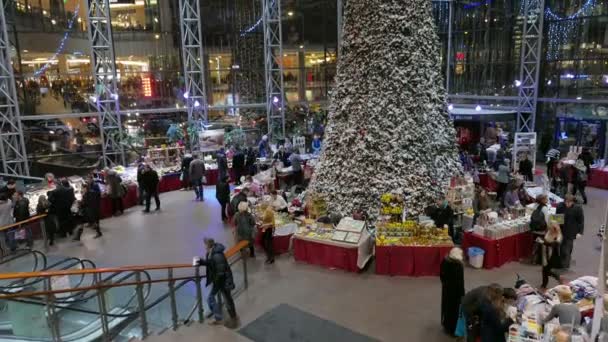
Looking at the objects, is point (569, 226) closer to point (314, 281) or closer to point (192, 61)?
point (314, 281)

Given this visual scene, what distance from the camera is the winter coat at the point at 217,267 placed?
612 cm

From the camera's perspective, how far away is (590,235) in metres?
9.38

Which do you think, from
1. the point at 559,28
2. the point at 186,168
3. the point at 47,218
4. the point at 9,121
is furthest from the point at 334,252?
the point at 559,28

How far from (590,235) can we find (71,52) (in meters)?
16.5

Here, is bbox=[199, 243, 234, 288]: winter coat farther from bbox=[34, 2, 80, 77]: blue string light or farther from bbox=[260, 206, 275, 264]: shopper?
bbox=[34, 2, 80, 77]: blue string light

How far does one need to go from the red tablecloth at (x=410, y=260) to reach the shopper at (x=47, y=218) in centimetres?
700

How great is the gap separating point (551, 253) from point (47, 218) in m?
9.73

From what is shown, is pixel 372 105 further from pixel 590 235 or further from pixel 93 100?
pixel 93 100

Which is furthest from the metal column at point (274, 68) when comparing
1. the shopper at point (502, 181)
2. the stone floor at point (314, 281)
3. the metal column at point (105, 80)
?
the shopper at point (502, 181)

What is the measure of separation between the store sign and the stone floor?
766cm

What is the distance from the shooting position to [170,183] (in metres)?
14.4

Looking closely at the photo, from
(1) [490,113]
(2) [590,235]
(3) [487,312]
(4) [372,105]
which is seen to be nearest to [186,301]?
(3) [487,312]

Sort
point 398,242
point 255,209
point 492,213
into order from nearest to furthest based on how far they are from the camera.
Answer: point 398,242
point 492,213
point 255,209

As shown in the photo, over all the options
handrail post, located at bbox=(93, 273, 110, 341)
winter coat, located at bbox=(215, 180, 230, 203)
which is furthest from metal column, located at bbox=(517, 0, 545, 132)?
handrail post, located at bbox=(93, 273, 110, 341)
